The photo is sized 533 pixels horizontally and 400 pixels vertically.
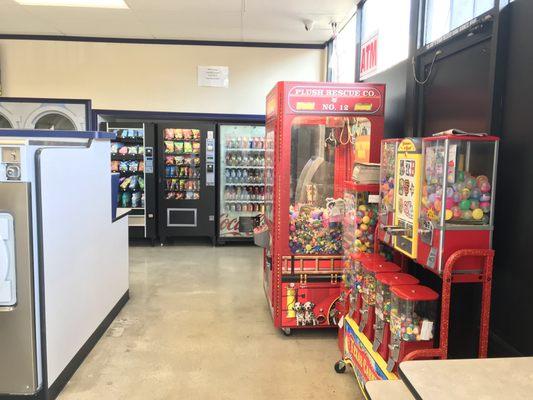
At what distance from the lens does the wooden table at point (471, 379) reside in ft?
4.33

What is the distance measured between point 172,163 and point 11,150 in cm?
453

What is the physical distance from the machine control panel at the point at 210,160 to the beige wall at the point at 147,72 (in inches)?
20.5

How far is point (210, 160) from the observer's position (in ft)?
22.6

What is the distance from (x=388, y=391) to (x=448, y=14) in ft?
7.98

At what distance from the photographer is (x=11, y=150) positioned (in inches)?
95.0

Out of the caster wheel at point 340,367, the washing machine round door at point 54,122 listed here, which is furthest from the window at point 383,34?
the washing machine round door at point 54,122

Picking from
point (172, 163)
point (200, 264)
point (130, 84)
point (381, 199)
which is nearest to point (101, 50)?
point (130, 84)

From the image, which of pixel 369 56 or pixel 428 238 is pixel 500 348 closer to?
pixel 428 238

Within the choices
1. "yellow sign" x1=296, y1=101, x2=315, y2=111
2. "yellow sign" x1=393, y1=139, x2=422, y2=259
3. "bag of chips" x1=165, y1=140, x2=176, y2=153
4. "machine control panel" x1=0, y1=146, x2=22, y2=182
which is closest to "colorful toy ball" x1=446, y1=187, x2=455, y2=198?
"yellow sign" x1=393, y1=139, x2=422, y2=259

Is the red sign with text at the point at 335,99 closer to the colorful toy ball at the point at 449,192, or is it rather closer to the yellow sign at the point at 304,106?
the yellow sign at the point at 304,106

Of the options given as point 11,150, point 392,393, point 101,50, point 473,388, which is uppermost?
point 101,50

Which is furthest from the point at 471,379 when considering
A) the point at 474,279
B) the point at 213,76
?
the point at 213,76

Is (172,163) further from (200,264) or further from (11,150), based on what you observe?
(11,150)

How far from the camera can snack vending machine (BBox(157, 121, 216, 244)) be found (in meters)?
6.88
